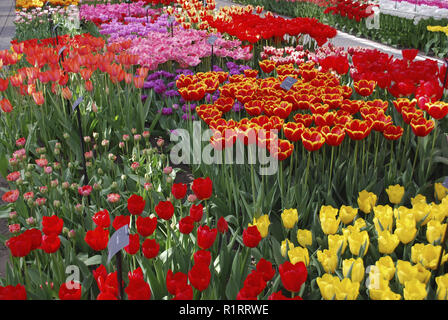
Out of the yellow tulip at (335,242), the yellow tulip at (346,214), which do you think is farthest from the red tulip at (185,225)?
the yellow tulip at (346,214)

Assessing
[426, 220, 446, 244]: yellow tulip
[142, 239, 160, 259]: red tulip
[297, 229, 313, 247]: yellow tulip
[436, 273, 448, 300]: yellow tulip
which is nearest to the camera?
[436, 273, 448, 300]: yellow tulip

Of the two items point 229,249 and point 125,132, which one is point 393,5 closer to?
point 125,132

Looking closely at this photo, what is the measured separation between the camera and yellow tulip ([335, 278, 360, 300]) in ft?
3.89

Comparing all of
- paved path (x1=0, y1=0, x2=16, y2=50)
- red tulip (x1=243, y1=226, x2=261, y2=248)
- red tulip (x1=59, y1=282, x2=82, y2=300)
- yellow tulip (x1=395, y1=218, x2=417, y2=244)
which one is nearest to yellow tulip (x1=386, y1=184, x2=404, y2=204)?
yellow tulip (x1=395, y1=218, x2=417, y2=244)

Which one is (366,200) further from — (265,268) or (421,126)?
(265,268)

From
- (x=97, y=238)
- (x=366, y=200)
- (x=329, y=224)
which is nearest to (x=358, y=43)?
(x=366, y=200)

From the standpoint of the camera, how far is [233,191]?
83.0 inches

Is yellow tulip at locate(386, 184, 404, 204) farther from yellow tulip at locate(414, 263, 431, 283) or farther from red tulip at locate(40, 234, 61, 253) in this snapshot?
red tulip at locate(40, 234, 61, 253)

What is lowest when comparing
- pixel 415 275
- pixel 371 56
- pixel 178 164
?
pixel 178 164

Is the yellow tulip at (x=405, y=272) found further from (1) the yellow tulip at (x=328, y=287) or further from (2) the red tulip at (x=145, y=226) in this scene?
(2) the red tulip at (x=145, y=226)

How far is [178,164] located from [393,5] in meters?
9.23

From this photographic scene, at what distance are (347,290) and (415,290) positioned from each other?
186mm

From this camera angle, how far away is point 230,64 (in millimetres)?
4152

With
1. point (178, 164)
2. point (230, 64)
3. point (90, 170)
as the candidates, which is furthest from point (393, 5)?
point (90, 170)
